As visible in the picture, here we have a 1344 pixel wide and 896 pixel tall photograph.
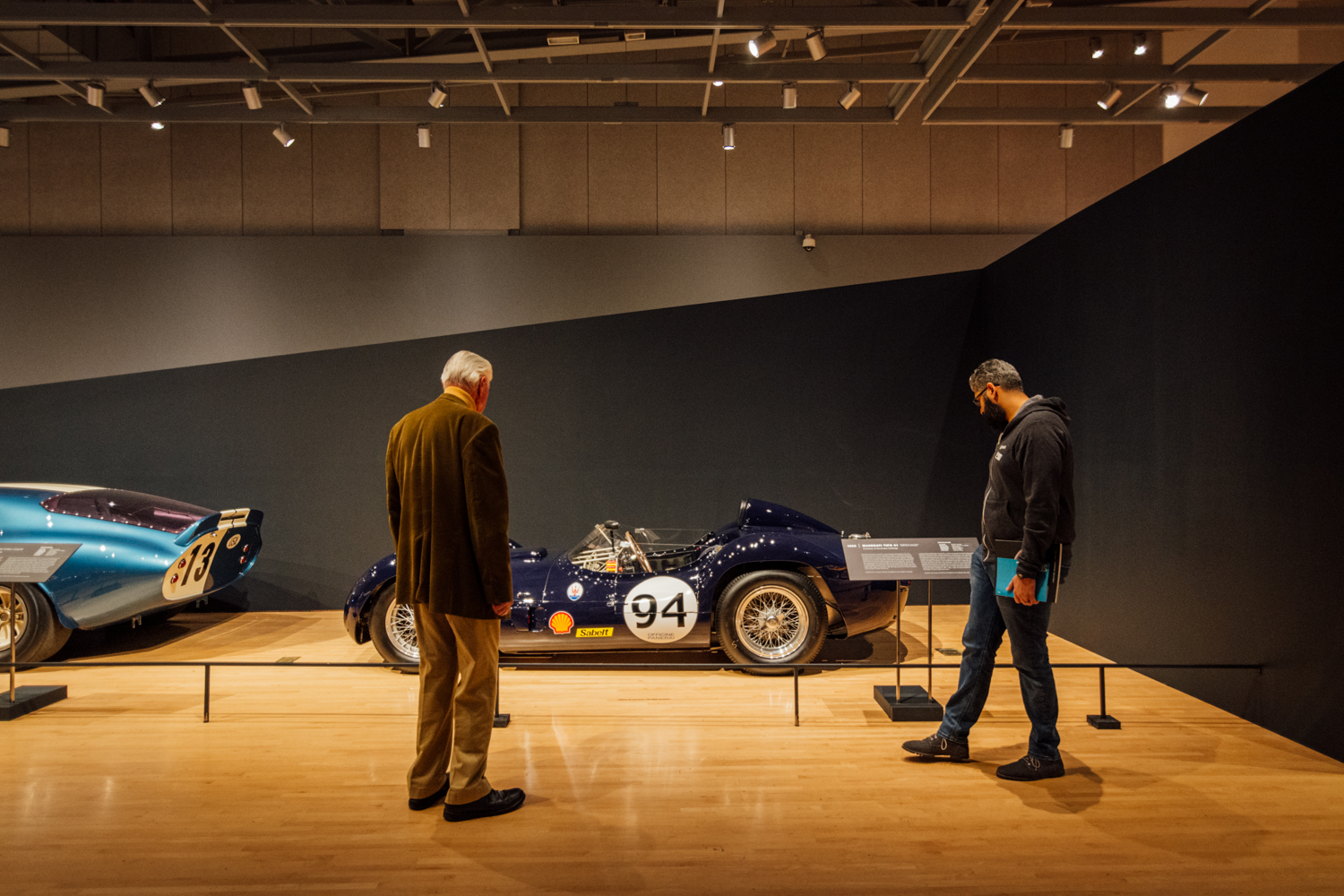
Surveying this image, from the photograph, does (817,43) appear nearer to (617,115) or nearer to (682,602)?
(617,115)

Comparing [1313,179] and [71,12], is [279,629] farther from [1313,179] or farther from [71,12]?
[1313,179]

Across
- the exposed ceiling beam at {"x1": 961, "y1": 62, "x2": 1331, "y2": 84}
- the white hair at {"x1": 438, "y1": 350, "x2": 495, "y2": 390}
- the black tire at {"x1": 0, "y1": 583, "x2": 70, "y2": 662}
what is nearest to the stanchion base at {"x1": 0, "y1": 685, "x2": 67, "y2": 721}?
the black tire at {"x1": 0, "y1": 583, "x2": 70, "y2": 662}

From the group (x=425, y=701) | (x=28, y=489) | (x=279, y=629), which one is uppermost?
(x=28, y=489)

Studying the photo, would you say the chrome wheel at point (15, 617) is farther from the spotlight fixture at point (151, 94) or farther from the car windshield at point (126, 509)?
the spotlight fixture at point (151, 94)

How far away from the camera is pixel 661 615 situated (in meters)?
4.38

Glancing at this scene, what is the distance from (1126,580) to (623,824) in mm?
3535

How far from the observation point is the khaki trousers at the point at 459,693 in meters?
2.60

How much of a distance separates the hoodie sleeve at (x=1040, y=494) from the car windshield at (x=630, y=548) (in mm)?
2212

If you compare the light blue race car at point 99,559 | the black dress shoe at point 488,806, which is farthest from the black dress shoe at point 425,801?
the light blue race car at point 99,559

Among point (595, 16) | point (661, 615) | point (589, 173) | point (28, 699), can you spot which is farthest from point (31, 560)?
point (589, 173)

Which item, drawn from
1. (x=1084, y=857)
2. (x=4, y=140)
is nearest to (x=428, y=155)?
(x=4, y=140)

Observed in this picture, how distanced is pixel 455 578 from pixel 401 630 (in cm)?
227

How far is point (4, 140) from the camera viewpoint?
601cm

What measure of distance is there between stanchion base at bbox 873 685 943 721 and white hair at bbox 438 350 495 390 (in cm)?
247
